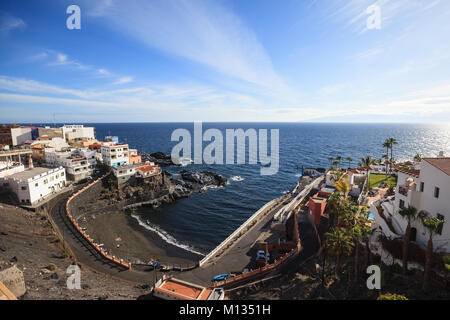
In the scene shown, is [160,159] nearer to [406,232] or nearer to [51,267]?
[51,267]

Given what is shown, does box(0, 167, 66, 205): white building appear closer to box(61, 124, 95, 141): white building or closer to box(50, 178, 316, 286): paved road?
box(50, 178, 316, 286): paved road

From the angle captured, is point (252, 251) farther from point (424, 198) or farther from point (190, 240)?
point (424, 198)

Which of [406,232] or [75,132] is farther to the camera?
[75,132]

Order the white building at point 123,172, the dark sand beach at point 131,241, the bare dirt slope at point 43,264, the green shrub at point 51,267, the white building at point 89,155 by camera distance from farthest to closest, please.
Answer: the white building at point 89,155, the white building at point 123,172, the dark sand beach at point 131,241, the green shrub at point 51,267, the bare dirt slope at point 43,264

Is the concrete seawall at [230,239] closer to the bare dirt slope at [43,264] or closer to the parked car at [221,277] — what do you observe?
the parked car at [221,277]

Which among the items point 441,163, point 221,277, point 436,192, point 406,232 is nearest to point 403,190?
point 436,192

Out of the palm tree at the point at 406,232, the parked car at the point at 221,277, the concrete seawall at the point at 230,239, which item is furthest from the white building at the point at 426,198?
the concrete seawall at the point at 230,239
